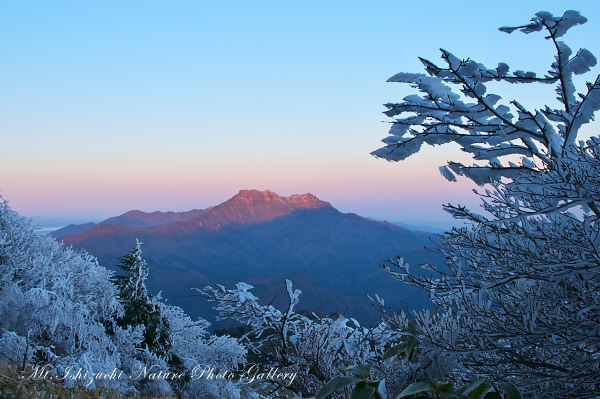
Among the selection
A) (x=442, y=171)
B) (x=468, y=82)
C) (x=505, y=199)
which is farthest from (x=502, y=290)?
(x=468, y=82)

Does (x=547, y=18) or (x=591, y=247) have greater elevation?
(x=547, y=18)

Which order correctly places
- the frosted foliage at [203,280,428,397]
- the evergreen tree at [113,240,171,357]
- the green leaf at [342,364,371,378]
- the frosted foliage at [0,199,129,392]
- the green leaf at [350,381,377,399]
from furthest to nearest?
the evergreen tree at [113,240,171,357]
the frosted foliage at [0,199,129,392]
the frosted foliage at [203,280,428,397]
the green leaf at [342,364,371,378]
the green leaf at [350,381,377,399]

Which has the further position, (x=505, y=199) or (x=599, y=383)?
(x=505, y=199)

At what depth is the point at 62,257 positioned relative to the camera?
14.9 meters

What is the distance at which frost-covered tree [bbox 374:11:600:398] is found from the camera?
7.86 feet

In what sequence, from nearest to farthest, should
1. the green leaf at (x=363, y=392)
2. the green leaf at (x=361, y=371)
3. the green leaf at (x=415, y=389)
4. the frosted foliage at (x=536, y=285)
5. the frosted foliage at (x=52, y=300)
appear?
the green leaf at (x=415, y=389), the green leaf at (x=363, y=392), the green leaf at (x=361, y=371), the frosted foliage at (x=536, y=285), the frosted foliage at (x=52, y=300)

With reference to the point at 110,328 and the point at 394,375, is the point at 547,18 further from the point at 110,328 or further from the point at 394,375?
the point at 110,328

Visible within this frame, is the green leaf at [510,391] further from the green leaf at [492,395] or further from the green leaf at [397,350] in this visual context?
the green leaf at [397,350]

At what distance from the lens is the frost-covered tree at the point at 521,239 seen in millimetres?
2395

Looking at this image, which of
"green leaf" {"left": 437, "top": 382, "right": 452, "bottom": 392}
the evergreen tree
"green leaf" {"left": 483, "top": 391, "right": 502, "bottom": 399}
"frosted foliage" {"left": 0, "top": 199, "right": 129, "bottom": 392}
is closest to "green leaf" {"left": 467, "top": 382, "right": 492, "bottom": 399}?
"green leaf" {"left": 483, "top": 391, "right": 502, "bottom": 399}

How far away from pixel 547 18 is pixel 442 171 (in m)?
1.35

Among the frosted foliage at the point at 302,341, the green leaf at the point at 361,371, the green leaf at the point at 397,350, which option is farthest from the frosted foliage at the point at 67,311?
the green leaf at the point at 361,371

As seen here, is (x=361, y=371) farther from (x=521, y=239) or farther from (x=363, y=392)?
(x=521, y=239)

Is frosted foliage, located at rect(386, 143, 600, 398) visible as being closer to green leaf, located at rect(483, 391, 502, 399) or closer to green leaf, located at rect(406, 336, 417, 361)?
green leaf, located at rect(406, 336, 417, 361)
